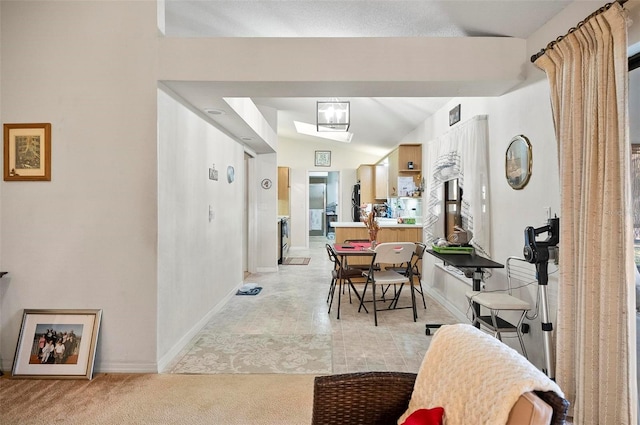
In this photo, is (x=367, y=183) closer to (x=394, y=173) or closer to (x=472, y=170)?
(x=394, y=173)

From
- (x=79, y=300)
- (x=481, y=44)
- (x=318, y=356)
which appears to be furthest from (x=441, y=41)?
(x=79, y=300)

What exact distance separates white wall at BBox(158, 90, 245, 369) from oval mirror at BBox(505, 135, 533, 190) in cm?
268

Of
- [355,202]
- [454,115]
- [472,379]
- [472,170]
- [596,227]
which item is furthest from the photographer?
[355,202]

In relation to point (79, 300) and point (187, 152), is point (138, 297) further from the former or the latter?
point (187, 152)

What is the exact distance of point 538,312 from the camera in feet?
8.01

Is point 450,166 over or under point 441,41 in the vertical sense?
under

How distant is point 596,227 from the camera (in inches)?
68.4

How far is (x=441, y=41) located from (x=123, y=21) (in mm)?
2272

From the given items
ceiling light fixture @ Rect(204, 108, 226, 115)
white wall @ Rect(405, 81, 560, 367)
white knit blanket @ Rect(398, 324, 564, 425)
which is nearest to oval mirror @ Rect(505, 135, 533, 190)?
white wall @ Rect(405, 81, 560, 367)

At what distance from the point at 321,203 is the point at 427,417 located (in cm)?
1136

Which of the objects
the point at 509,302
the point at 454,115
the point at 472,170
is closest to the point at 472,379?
the point at 509,302

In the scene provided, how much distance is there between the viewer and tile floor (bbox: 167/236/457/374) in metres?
2.67

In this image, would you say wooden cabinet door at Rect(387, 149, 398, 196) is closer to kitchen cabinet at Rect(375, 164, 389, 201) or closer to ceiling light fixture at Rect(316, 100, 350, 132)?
kitchen cabinet at Rect(375, 164, 389, 201)

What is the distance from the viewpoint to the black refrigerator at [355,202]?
8828 mm
